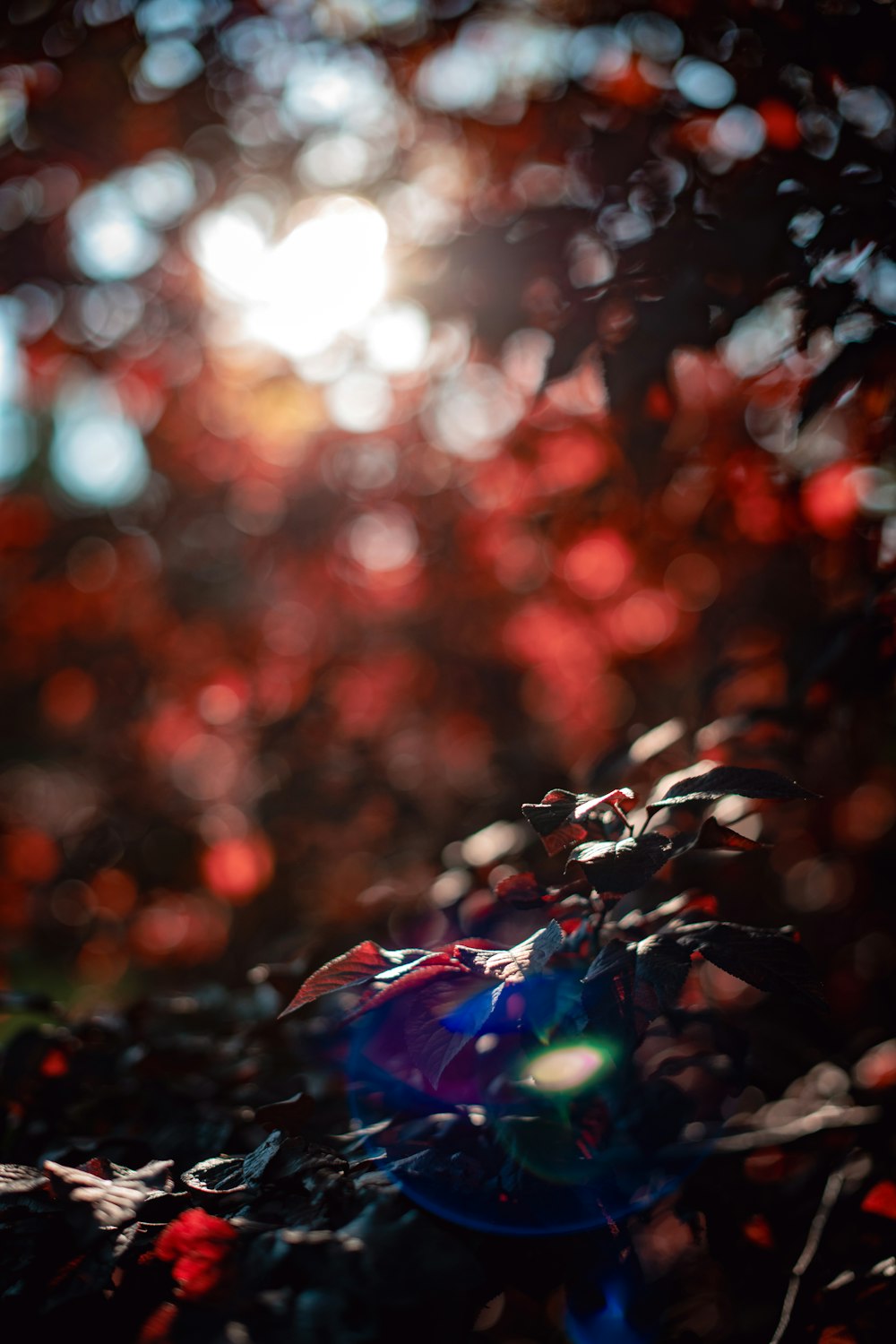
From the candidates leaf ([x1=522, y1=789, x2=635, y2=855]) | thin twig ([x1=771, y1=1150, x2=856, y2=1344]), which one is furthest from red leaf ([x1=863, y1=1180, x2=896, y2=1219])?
leaf ([x1=522, y1=789, x2=635, y2=855])

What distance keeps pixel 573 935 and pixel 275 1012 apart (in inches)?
25.6

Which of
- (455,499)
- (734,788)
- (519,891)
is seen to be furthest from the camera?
(455,499)

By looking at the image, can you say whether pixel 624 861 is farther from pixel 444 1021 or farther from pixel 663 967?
pixel 444 1021

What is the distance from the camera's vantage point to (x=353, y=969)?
0.88 m

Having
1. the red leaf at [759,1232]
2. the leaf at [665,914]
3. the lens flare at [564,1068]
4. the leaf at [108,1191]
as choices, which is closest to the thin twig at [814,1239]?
the red leaf at [759,1232]

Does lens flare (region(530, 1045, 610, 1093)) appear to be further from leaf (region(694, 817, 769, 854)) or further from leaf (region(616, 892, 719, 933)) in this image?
leaf (region(694, 817, 769, 854))

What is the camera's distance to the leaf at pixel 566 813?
848mm

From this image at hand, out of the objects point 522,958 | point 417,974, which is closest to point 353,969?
point 417,974

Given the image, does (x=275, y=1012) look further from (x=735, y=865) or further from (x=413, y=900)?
(x=735, y=865)

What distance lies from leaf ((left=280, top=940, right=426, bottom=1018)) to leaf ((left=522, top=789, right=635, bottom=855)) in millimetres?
184

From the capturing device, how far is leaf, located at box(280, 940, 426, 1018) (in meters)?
0.86

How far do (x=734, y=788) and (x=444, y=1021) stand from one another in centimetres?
39

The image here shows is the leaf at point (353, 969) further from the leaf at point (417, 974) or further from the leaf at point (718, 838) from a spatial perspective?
the leaf at point (718, 838)

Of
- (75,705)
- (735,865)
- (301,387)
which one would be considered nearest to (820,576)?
(735,865)
